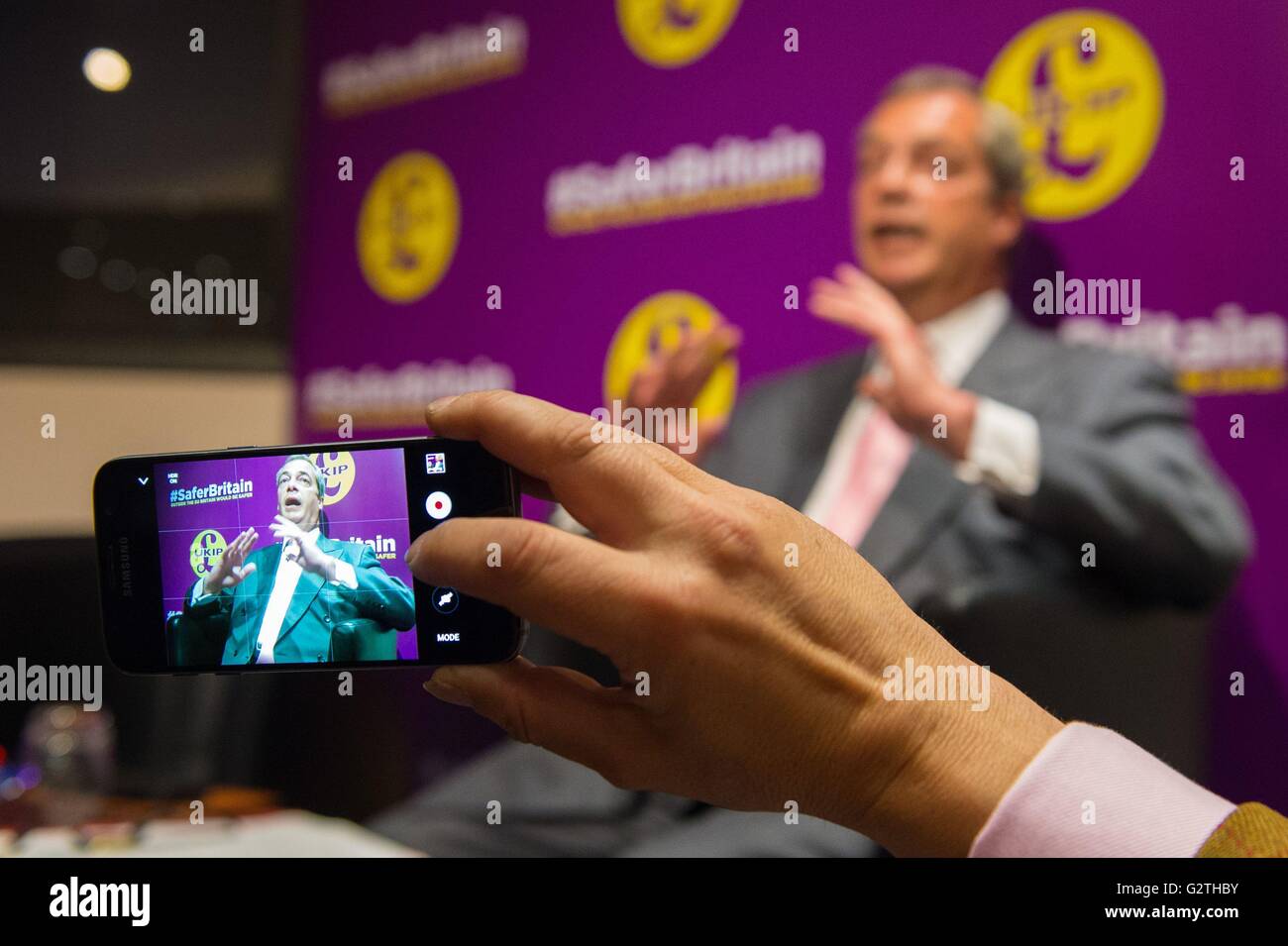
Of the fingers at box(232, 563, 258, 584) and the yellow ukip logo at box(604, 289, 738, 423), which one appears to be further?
the yellow ukip logo at box(604, 289, 738, 423)

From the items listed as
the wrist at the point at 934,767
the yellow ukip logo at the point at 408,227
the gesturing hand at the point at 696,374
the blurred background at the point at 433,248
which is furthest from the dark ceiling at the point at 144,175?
the wrist at the point at 934,767

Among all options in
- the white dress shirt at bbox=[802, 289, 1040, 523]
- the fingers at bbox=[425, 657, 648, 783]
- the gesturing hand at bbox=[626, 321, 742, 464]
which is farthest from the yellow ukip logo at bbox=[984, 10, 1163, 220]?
the fingers at bbox=[425, 657, 648, 783]

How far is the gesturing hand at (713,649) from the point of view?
45cm

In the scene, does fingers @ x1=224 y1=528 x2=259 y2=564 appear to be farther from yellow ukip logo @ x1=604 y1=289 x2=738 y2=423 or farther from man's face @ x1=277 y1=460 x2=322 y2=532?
yellow ukip logo @ x1=604 y1=289 x2=738 y2=423

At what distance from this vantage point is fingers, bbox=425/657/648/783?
499 mm

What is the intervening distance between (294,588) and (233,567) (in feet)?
0.12

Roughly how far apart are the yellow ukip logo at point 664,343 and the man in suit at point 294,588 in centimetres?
116

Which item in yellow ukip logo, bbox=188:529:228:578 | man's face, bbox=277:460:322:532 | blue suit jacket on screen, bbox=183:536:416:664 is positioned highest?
man's face, bbox=277:460:322:532

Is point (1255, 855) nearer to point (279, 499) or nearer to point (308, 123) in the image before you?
point (279, 499)

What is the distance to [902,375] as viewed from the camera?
4.64 ft

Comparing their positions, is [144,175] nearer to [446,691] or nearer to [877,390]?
[877,390]

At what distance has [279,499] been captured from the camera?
0.59 meters

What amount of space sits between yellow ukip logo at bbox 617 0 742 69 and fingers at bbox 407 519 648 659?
149cm

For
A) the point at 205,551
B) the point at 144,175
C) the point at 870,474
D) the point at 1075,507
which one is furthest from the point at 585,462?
the point at 144,175
